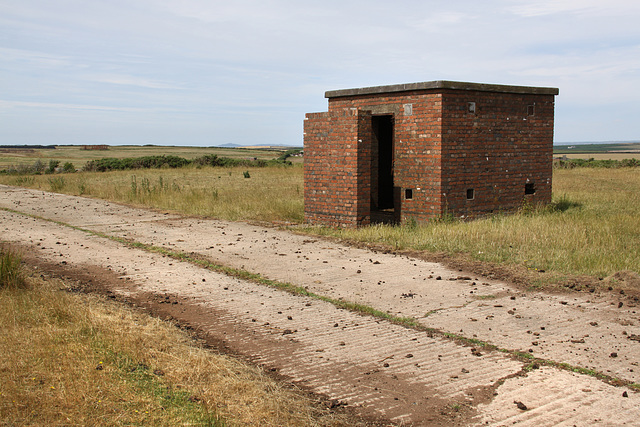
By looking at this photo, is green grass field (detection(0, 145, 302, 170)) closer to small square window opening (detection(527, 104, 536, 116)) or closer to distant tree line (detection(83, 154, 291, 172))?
distant tree line (detection(83, 154, 291, 172))

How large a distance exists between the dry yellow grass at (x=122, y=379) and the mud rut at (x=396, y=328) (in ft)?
1.58

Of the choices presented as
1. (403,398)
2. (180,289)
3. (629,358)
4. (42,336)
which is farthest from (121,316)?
(629,358)

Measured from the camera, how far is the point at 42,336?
520cm

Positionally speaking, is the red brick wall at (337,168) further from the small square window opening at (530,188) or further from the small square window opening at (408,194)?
the small square window opening at (530,188)

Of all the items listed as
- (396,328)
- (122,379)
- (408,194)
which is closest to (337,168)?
(408,194)

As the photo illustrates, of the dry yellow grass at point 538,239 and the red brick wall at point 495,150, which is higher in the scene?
the red brick wall at point 495,150

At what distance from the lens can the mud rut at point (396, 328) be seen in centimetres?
420

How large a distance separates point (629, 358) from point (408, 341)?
1.98 m

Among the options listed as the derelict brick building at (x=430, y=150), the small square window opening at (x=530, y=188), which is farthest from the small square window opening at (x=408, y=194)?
the small square window opening at (x=530, y=188)

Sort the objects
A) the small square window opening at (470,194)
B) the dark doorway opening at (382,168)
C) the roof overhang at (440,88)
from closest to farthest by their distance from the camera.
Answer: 1. the roof overhang at (440,88)
2. the small square window opening at (470,194)
3. the dark doorway opening at (382,168)

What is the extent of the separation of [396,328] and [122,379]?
112 inches

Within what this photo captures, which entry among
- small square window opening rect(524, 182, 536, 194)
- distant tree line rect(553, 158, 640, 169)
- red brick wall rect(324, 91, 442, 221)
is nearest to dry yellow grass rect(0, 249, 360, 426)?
red brick wall rect(324, 91, 442, 221)

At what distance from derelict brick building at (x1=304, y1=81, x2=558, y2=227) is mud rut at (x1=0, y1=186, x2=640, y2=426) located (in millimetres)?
2129

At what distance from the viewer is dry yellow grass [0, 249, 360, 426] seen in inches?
150
